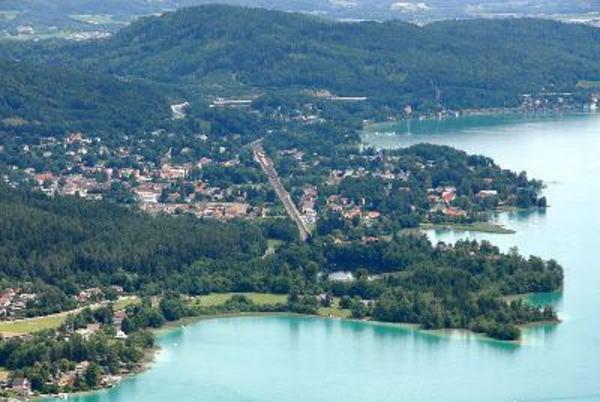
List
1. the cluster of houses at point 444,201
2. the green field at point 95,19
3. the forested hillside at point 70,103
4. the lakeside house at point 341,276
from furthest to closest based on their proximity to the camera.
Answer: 1. the green field at point 95,19
2. the forested hillside at point 70,103
3. the cluster of houses at point 444,201
4. the lakeside house at point 341,276

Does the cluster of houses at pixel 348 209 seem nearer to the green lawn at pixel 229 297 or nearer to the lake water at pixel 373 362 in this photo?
the lake water at pixel 373 362

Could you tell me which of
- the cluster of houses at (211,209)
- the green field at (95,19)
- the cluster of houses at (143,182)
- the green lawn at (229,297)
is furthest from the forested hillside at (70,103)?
the green field at (95,19)

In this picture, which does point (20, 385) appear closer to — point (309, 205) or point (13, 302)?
point (13, 302)

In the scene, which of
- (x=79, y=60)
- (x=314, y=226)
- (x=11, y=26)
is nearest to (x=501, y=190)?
(x=314, y=226)

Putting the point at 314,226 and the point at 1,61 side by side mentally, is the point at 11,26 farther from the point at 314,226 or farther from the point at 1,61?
the point at 314,226

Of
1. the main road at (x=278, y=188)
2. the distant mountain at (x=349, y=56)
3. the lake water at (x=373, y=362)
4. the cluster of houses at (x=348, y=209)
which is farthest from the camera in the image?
the distant mountain at (x=349, y=56)

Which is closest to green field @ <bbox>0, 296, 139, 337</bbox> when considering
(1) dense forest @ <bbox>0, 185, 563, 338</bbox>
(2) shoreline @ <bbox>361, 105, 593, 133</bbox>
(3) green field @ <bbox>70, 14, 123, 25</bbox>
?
(1) dense forest @ <bbox>0, 185, 563, 338</bbox>

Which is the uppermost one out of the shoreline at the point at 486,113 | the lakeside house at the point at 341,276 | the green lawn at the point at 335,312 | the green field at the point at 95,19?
the green field at the point at 95,19
